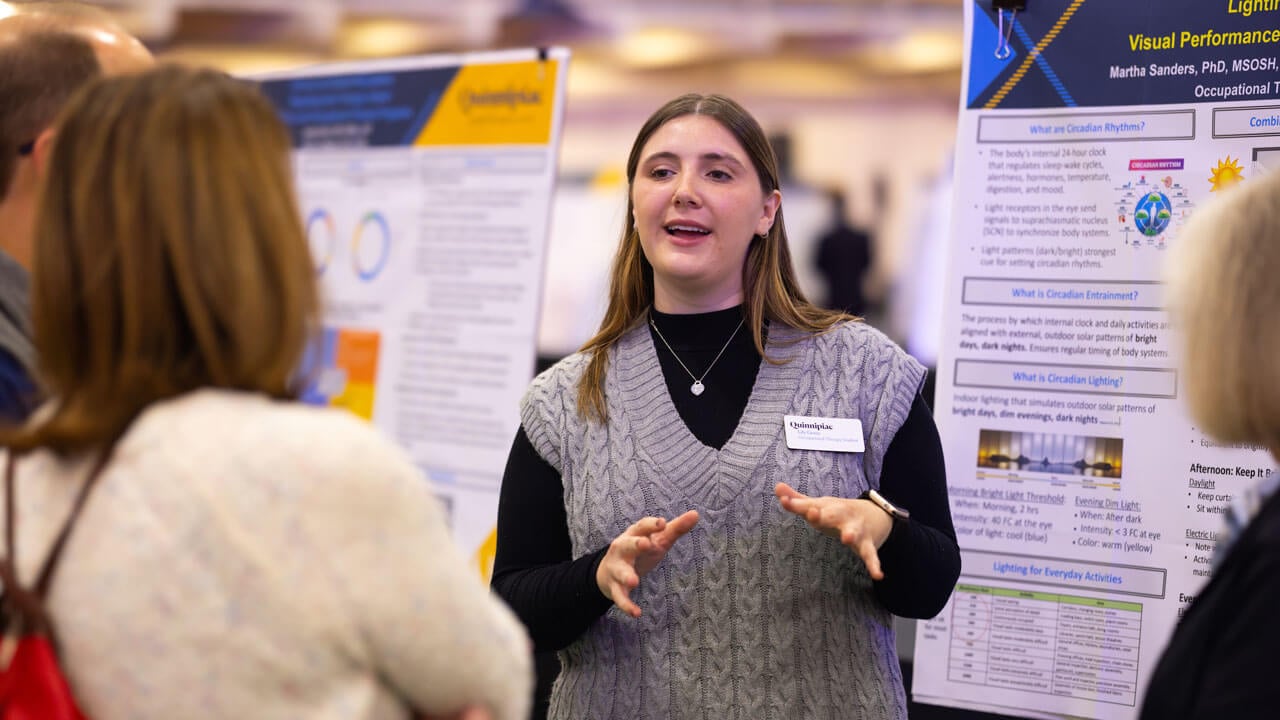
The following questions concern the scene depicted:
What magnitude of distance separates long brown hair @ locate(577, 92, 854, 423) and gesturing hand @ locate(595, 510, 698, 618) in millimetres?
332

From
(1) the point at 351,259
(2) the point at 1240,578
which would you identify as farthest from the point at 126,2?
(2) the point at 1240,578

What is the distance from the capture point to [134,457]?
937mm

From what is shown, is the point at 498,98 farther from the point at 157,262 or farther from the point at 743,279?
the point at 157,262

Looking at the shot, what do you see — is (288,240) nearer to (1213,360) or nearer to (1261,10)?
(1213,360)

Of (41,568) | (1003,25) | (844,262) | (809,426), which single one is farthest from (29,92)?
(844,262)

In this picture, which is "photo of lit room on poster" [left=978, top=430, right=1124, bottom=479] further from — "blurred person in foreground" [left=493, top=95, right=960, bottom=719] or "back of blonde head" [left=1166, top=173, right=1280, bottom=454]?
"back of blonde head" [left=1166, top=173, right=1280, bottom=454]

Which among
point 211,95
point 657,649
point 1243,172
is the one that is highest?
point 1243,172

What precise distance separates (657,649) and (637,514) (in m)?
0.23

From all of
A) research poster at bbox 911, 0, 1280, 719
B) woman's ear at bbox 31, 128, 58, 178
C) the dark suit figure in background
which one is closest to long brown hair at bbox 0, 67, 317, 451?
woman's ear at bbox 31, 128, 58, 178

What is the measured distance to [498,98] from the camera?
310 centimetres

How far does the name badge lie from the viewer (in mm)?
1790

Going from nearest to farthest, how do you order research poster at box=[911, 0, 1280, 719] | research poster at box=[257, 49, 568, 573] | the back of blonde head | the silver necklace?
the back of blonde head < the silver necklace < research poster at box=[911, 0, 1280, 719] < research poster at box=[257, 49, 568, 573]

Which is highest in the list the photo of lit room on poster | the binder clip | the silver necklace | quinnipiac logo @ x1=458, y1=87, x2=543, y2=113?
the binder clip

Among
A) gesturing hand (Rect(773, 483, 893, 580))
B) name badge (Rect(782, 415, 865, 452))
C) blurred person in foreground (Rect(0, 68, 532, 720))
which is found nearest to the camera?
blurred person in foreground (Rect(0, 68, 532, 720))
